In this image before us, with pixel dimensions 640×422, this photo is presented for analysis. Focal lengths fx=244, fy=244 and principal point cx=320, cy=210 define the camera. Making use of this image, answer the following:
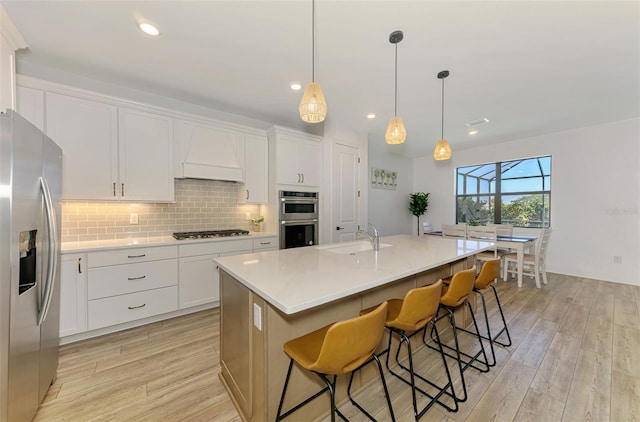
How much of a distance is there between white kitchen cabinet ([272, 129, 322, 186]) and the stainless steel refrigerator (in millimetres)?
2290

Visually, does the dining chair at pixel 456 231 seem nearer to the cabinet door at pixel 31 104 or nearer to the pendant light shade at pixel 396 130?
the pendant light shade at pixel 396 130

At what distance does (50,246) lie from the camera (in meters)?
1.54

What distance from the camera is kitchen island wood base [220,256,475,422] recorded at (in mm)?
1298

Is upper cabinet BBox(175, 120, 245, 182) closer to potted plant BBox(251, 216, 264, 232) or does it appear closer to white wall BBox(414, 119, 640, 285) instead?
potted plant BBox(251, 216, 264, 232)

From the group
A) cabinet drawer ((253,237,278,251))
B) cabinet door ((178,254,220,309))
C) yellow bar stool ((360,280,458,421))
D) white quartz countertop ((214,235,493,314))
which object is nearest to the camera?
white quartz countertop ((214,235,493,314))

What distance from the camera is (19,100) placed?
2.14m

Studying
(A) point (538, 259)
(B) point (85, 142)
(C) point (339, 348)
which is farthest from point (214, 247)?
(A) point (538, 259)

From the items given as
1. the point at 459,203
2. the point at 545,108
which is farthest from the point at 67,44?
the point at 459,203

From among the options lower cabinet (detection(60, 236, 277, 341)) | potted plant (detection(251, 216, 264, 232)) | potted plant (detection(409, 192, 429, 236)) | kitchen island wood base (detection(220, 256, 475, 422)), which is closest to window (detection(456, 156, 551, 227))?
potted plant (detection(409, 192, 429, 236))

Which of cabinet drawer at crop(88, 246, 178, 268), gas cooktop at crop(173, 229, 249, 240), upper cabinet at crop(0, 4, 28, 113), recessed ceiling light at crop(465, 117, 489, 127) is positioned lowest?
cabinet drawer at crop(88, 246, 178, 268)

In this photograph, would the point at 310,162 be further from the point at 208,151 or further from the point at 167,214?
the point at 167,214

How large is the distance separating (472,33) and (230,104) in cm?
280

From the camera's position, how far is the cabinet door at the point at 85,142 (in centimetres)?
233

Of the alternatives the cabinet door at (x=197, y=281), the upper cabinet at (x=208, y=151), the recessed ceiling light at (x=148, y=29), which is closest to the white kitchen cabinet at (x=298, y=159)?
the upper cabinet at (x=208, y=151)
